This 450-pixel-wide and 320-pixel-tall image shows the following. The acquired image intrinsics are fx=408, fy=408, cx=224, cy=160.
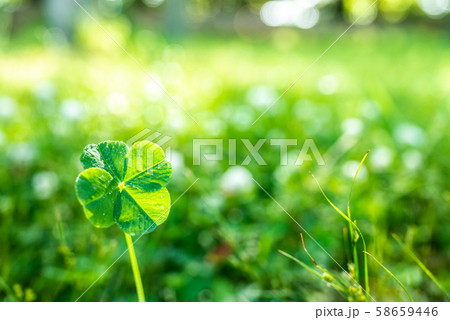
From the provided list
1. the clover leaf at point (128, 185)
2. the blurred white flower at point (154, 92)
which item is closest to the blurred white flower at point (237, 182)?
the clover leaf at point (128, 185)

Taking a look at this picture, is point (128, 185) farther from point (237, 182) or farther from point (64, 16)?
point (64, 16)

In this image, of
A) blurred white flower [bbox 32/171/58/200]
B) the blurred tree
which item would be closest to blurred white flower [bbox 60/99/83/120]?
blurred white flower [bbox 32/171/58/200]

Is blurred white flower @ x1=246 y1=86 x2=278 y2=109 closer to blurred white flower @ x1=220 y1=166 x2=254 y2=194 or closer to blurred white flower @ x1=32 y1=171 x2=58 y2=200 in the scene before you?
blurred white flower @ x1=220 y1=166 x2=254 y2=194

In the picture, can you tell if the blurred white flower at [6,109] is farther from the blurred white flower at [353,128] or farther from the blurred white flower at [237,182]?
the blurred white flower at [353,128]

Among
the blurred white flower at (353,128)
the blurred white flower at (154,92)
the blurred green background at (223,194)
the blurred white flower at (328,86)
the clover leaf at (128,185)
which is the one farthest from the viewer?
the blurred white flower at (328,86)
